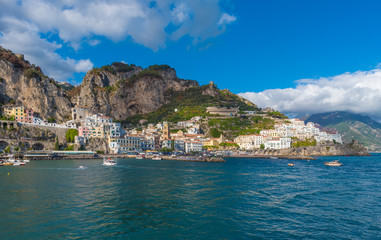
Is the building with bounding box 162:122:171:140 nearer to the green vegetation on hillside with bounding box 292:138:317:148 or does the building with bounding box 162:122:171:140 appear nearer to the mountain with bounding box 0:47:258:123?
the mountain with bounding box 0:47:258:123

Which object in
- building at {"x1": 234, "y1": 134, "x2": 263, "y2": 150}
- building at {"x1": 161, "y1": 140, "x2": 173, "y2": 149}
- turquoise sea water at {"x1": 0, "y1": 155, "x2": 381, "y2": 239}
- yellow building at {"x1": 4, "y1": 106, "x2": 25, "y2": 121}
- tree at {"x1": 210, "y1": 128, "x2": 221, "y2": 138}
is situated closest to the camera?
turquoise sea water at {"x1": 0, "y1": 155, "x2": 381, "y2": 239}

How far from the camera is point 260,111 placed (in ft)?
442

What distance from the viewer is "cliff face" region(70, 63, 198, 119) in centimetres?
12800

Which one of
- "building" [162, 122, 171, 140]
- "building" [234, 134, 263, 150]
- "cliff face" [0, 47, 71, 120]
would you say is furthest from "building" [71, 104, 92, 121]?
"building" [234, 134, 263, 150]

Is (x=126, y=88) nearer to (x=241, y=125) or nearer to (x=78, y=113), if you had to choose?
(x=78, y=113)

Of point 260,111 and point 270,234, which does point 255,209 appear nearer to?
point 270,234

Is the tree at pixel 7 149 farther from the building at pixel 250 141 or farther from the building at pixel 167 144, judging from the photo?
the building at pixel 250 141

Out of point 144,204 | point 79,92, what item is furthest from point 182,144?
point 144,204

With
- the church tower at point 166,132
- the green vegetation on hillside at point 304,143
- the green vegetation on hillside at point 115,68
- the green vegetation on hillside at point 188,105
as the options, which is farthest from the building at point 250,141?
the green vegetation on hillside at point 115,68

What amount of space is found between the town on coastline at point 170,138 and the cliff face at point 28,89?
17.3 feet

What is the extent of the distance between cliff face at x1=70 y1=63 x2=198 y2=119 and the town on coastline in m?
19.3

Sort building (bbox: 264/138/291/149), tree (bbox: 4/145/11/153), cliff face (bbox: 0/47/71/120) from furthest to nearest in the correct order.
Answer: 1. building (bbox: 264/138/291/149)
2. cliff face (bbox: 0/47/71/120)
3. tree (bbox: 4/145/11/153)

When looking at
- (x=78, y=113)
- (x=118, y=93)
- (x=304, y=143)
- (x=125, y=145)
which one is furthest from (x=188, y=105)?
(x=304, y=143)

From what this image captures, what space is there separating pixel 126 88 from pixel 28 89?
5911cm
